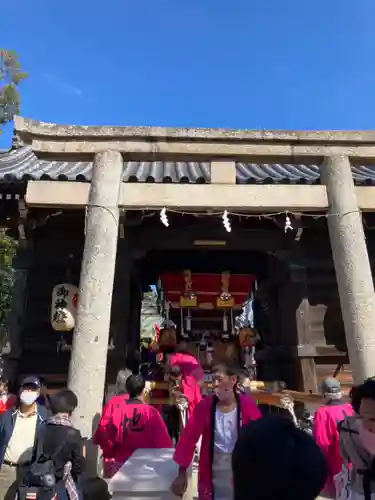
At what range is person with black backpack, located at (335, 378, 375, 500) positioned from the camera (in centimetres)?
225

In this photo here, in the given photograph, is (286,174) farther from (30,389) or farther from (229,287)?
(30,389)

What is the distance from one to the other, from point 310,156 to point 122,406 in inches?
158

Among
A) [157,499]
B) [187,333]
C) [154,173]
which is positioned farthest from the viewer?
[187,333]

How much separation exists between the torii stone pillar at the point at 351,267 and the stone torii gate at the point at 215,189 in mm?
12

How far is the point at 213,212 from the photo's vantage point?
5.24 m

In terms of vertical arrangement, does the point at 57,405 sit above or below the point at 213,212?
below

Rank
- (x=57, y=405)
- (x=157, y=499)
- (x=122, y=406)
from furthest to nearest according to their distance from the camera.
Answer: (x=122, y=406) → (x=57, y=405) → (x=157, y=499)

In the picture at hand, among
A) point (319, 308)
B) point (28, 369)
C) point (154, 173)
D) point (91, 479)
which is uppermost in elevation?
point (154, 173)

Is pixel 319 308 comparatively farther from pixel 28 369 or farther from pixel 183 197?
pixel 28 369

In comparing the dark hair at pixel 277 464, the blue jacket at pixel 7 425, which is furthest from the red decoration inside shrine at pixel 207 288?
the dark hair at pixel 277 464

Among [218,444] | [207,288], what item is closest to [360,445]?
[218,444]

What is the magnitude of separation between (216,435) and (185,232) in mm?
5009

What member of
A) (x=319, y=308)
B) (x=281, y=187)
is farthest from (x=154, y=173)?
(x=319, y=308)

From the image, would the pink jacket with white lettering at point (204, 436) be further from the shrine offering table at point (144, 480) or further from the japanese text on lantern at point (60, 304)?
the japanese text on lantern at point (60, 304)
